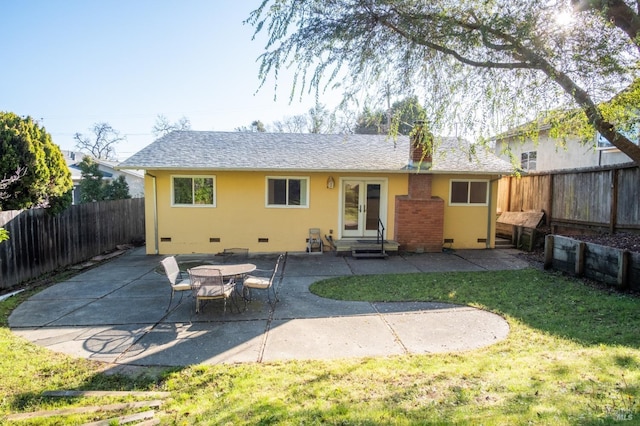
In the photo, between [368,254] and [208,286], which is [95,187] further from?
[368,254]

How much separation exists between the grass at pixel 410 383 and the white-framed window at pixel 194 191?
6626 mm

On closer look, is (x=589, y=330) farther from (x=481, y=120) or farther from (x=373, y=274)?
(x=373, y=274)

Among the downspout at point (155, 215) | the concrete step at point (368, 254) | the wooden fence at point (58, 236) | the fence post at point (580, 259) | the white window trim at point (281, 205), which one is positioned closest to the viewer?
the wooden fence at point (58, 236)

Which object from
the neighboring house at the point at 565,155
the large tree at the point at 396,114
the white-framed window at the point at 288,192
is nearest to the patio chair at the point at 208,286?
the large tree at the point at 396,114

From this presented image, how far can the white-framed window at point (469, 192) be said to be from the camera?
1238cm

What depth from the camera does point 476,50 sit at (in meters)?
6.11

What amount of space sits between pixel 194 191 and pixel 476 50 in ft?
29.1

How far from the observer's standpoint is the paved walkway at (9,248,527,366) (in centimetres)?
468

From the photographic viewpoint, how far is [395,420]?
2.91m

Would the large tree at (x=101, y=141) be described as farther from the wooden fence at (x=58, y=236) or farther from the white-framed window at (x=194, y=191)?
the white-framed window at (x=194, y=191)

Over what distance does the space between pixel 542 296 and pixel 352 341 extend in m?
4.13

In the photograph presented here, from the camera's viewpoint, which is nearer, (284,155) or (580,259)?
(580,259)

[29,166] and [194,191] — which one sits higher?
[29,166]

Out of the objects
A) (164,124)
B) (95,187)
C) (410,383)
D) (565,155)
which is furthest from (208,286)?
(164,124)
